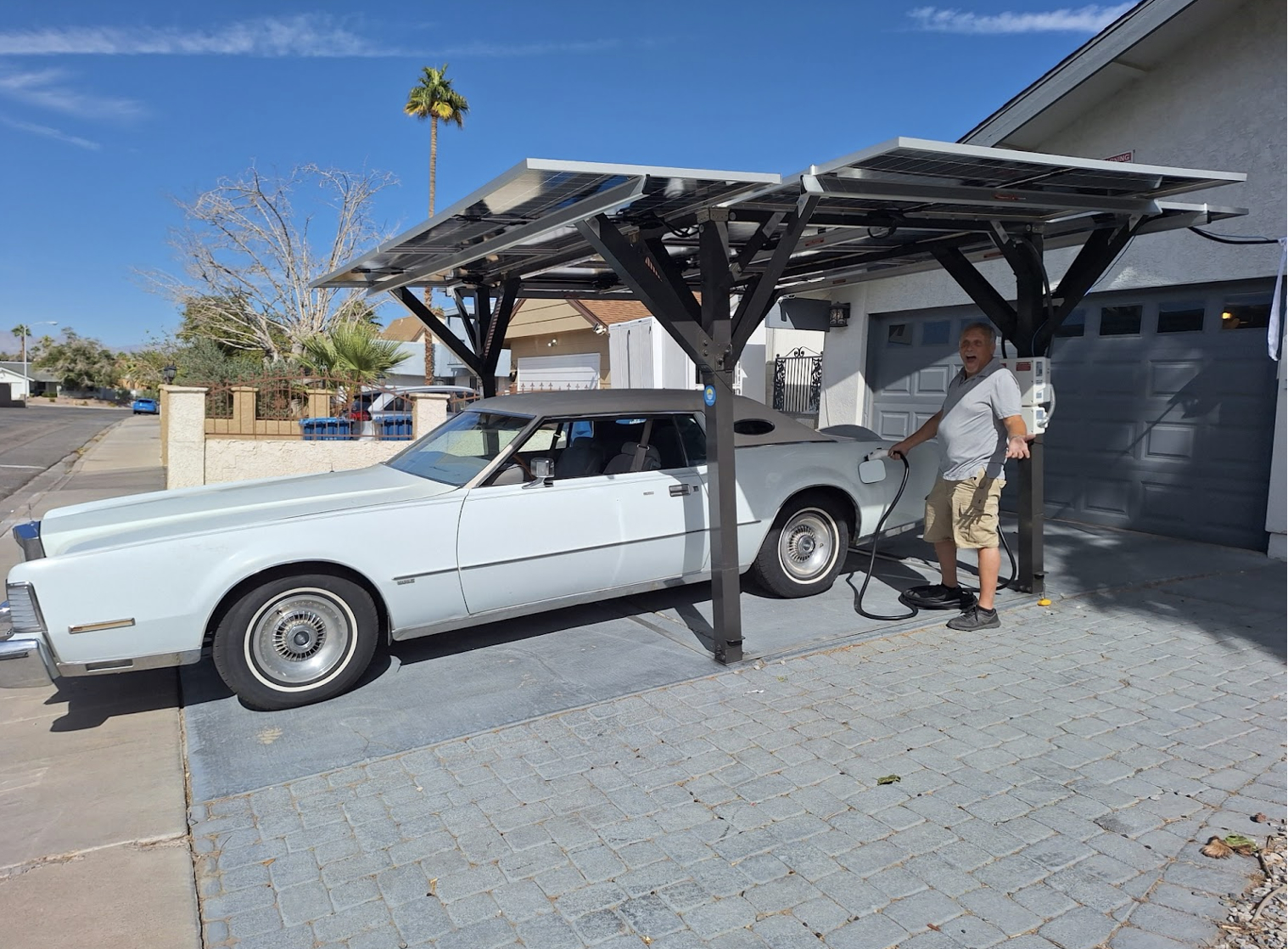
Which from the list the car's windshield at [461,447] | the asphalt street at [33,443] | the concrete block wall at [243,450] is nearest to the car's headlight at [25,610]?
the car's windshield at [461,447]

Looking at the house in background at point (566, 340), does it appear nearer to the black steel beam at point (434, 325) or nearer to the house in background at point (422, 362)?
the house in background at point (422, 362)

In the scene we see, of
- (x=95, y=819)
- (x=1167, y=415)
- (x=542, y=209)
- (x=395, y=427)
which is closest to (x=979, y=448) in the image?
(x=542, y=209)

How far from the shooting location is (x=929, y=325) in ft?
33.7

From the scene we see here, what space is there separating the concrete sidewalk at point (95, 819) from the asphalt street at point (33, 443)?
856 centimetres

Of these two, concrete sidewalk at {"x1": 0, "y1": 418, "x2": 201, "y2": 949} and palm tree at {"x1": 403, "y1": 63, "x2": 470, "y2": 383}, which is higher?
palm tree at {"x1": 403, "y1": 63, "x2": 470, "y2": 383}

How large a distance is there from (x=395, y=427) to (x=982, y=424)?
9033 mm

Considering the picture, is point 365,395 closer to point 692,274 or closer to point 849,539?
point 692,274

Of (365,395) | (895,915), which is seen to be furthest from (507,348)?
(895,915)

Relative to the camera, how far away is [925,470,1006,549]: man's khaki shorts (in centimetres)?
543

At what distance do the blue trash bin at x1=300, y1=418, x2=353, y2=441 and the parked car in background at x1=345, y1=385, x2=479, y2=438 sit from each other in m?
0.12

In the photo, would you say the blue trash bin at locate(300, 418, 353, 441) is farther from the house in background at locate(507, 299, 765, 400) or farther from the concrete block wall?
the house in background at locate(507, 299, 765, 400)

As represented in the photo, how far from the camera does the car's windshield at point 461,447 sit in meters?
5.06

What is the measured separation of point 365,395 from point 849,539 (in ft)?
27.8

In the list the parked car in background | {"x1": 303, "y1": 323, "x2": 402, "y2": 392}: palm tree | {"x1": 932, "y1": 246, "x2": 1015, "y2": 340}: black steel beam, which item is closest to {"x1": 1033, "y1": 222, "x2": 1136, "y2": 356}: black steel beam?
{"x1": 932, "y1": 246, "x2": 1015, "y2": 340}: black steel beam
